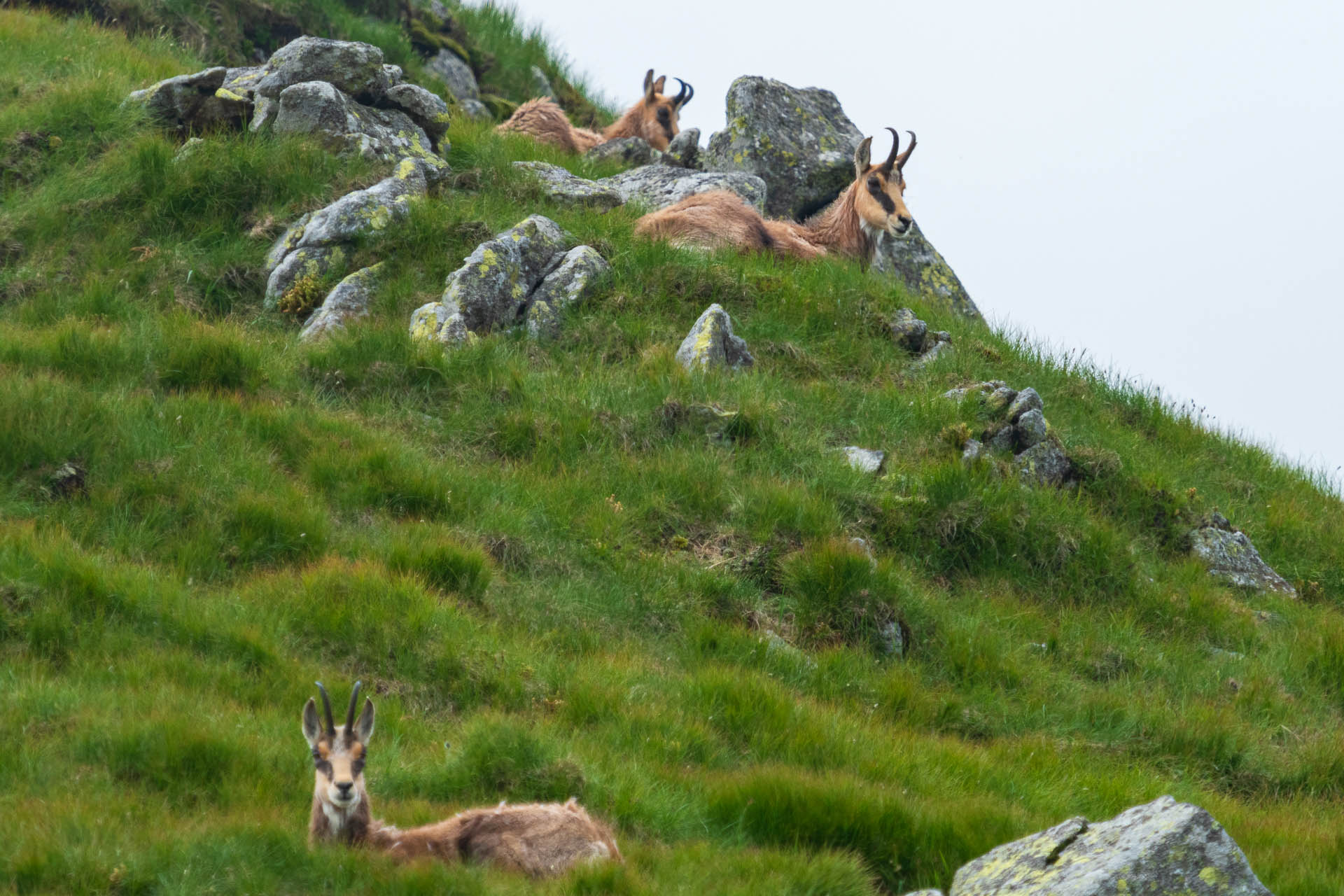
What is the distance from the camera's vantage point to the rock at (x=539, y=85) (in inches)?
1048

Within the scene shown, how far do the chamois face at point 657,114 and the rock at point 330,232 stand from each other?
9573mm

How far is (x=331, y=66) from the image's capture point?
55.2 ft

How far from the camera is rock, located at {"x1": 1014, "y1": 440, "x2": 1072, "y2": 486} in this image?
1239cm

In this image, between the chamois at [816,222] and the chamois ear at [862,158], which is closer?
the chamois at [816,222]

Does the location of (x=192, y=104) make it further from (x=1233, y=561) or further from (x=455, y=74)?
(x=1233, y=561)

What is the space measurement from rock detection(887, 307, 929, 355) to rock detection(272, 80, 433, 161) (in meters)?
6.27

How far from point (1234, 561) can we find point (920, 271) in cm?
774

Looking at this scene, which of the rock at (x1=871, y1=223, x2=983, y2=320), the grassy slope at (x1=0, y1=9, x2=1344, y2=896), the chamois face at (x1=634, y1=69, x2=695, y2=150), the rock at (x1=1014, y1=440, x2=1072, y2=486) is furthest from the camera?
the chamois face at (x1=634, y1=69, x2=695, y2=150)

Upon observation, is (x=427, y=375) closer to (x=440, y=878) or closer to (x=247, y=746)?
(x=247, y=746)

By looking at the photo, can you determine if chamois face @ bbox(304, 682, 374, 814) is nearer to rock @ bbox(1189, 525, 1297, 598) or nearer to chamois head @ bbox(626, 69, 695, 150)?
rock @ bbox(1189, 525, 1297, 598)

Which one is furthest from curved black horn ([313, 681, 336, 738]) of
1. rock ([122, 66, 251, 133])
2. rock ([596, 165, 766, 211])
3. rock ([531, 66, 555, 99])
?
rock ([531, 66, 555, 99])

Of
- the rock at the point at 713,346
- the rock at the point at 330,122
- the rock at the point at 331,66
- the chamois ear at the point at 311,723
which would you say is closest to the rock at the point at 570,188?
the rock at the point at 330,122

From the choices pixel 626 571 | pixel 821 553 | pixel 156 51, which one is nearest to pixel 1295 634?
pixel 821 553

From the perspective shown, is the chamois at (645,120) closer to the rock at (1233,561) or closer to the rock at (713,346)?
the rock at (713,346)
